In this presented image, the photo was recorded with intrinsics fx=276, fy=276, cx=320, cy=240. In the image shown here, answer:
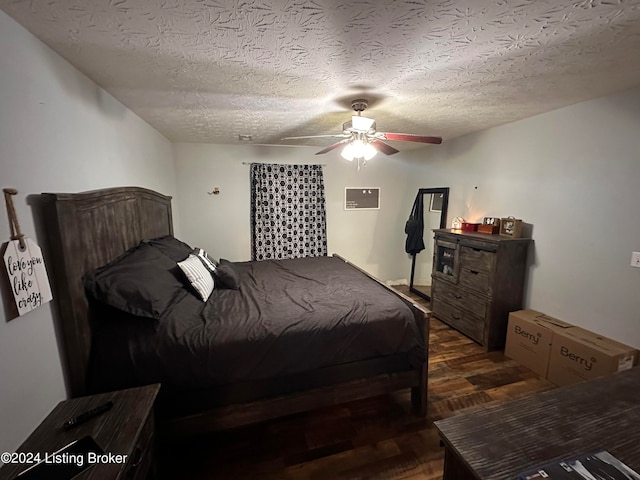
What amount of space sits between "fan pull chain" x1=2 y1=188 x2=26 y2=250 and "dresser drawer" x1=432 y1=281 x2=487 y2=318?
3.39 meters

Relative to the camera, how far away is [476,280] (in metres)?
2.89

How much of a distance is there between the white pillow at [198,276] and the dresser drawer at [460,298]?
2.61 meters

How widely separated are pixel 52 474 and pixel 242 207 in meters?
3.35

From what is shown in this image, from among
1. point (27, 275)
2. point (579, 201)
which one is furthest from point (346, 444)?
point (579, 201)

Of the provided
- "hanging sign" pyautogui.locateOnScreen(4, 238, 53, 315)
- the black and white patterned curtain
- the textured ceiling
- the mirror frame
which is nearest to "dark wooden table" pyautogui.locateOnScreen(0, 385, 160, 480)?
"hanging sign" pyautogui.locateOnScreen(4, 238, 53, 315)

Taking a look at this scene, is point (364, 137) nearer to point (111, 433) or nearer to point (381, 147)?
point (381, 147)

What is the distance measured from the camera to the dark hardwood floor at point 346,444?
5.15 feet

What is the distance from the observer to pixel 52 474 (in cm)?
93

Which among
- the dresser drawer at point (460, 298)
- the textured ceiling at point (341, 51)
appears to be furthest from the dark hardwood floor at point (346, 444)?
the textured ceiling at point (341, 51)

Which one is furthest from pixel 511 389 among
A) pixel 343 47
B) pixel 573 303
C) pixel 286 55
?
pixel 286 55

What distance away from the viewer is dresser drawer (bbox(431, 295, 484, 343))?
9.45 ft

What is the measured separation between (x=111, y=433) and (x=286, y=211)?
328cm

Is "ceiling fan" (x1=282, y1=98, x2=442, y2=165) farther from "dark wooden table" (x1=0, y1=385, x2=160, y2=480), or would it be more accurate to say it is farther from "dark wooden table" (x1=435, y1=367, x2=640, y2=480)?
"dark wooden table" (x1=0, y1=385, x2=160, y2=480)

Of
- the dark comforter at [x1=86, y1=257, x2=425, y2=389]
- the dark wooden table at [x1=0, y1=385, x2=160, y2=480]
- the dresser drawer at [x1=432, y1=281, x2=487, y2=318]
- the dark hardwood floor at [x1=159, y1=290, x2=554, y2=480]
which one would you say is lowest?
the dark hardwood floor at [x1=159, y1=290, x2=554, y2=480]
